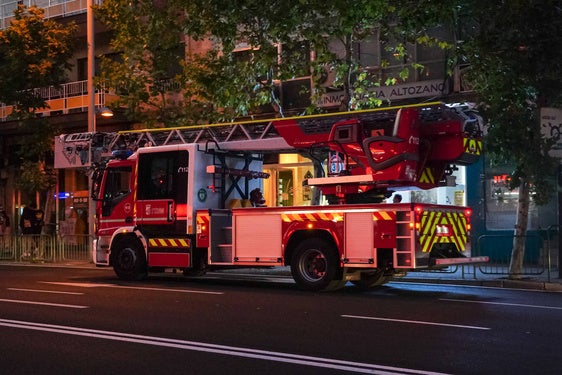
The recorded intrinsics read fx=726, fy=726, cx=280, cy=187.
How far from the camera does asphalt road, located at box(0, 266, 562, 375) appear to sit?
707cm

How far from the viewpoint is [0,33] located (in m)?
24.4

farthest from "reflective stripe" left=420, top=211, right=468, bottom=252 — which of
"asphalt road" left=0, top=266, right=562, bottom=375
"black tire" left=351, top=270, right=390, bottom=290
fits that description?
"black tire" left=351, top=270, right=390, bottom=290

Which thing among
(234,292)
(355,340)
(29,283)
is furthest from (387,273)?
(29,283)

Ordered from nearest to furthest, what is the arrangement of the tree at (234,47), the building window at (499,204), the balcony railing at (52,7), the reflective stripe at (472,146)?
1. the reflective stripe at (472,146)
2. the tree at (234,47)
3. the building window at (499,204)
4. the balcony railing at (52,7)

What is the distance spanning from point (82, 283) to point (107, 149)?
11.9 feet

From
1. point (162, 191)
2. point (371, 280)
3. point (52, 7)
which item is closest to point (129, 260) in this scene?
point (162, 191)

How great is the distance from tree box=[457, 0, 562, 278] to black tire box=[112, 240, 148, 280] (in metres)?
7.89

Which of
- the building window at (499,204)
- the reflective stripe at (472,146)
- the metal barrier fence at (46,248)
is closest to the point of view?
the reflective stripe at (472,146)

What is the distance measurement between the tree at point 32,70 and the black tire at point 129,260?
Answer: 9563 millimetres

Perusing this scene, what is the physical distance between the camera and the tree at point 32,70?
24.1m

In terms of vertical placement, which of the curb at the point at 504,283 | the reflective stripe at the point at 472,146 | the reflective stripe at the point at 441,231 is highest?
the reflective stripe at the point at 472,146

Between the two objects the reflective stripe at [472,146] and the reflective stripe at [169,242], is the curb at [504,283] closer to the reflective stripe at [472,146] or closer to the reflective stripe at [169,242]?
the reflective stripe at [472,146]

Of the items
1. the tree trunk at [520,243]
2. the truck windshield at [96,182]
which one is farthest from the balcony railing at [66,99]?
the tree trunk at [520,243]

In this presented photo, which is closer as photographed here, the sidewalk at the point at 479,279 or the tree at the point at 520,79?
the tree at the point at 520,79
